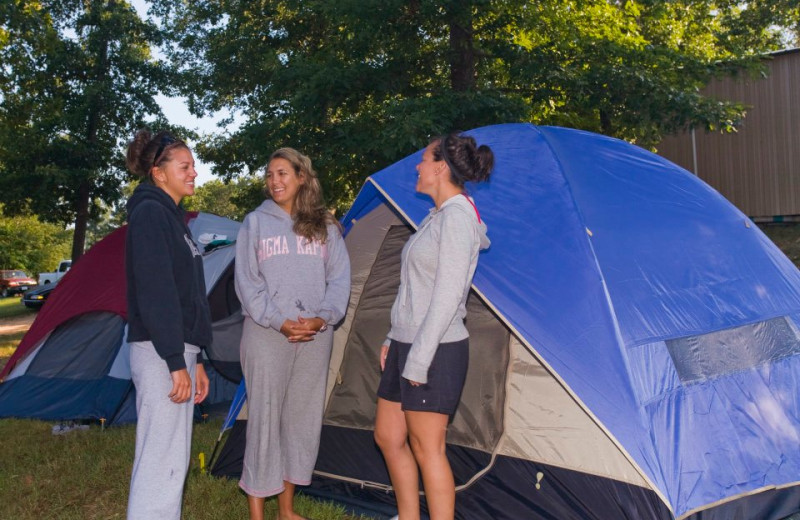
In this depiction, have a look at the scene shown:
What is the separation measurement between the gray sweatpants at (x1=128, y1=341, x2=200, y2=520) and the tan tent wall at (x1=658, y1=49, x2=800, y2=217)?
13.3 metres

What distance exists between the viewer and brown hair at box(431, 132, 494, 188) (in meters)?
2.88

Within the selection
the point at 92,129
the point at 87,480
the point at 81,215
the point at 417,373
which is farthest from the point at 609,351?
the point at 81,215

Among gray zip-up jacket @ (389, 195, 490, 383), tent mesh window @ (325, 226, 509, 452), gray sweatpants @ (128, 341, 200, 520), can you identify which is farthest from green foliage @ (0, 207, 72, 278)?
gray zip-up jacket @ (389, 195, 490, 383)

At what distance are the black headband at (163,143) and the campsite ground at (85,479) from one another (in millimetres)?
1907

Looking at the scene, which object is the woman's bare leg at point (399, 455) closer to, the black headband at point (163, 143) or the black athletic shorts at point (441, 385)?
the black athletic shorts at point (441, 385)

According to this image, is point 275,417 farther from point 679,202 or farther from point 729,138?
point 729,138

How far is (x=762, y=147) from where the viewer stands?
14008 millimetres

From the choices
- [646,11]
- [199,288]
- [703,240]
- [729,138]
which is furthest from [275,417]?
[729,138]

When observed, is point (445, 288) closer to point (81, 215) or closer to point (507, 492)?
point (507, 492)

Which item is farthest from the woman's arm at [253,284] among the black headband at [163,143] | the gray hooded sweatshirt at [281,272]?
the black headband at [163,143]

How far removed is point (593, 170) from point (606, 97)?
562 centimetres

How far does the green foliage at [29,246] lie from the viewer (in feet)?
133

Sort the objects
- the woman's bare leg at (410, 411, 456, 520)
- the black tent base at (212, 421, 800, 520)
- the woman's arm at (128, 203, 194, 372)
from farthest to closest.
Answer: the black tent base at (212, 421, 800, 520) → the woman's bare leg at (410, 411, 456, 520) → the woman's arm at (128, 203, 194, 372)

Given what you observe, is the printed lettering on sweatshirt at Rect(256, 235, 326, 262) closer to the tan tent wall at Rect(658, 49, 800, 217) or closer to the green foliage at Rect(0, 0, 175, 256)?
the tan tent wall at Rect(658, 49, 800, 217)
